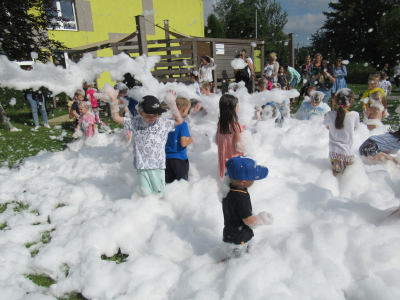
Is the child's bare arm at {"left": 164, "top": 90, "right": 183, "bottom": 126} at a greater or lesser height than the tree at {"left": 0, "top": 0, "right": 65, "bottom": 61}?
lesser

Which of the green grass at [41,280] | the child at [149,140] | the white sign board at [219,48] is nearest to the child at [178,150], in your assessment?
the child at [149,140]

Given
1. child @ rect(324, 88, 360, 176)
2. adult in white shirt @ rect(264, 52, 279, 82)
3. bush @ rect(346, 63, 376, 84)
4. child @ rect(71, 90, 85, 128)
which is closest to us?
child @ rect(324, 88, 360, 176)

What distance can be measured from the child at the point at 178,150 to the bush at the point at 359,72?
23522mm

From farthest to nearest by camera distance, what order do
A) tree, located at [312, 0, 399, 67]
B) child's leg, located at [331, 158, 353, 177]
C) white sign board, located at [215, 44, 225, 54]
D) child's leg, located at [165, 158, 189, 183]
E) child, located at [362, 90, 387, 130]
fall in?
1. tree, located at [312, 0, 399, 67]
2. white sign board, located at [215, 44, 225, 54]
3. child, located at [362, 90, 387, 130]
4. child's leg, located at [331, 158, 353, 177]
5. child's leg, located at [165, 158, 189, 183]

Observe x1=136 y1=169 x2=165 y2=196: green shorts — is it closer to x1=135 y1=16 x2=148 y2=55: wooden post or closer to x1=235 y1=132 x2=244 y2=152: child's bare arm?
x1=235 y1=132 x2=244 y2=152: child's bare arm

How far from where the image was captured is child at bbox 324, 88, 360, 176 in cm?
390

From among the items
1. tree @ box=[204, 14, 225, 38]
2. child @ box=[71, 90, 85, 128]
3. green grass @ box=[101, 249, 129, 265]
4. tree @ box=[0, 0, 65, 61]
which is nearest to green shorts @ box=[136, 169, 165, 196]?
green grass @ box=[101, 249, 129, 265]

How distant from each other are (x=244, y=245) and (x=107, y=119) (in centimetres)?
857

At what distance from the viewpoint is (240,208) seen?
7.50ft

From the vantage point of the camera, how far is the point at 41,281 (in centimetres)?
262

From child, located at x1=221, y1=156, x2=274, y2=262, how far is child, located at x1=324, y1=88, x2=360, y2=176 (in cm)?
223

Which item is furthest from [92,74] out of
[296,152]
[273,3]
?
[273,3]

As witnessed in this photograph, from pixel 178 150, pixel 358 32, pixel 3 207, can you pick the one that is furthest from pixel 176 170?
pixel 358 32

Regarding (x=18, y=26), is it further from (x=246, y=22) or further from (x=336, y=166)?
(x=246, y=22)
